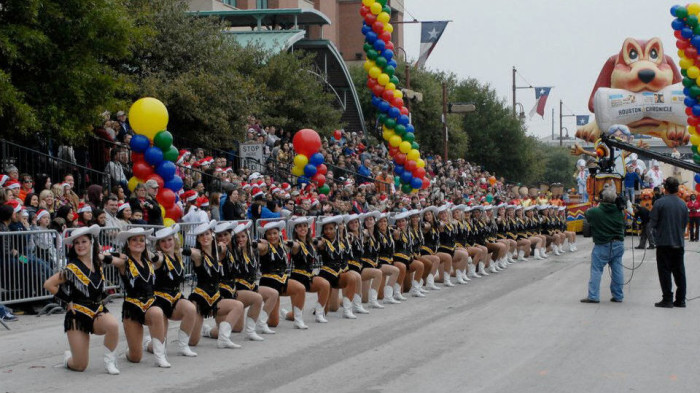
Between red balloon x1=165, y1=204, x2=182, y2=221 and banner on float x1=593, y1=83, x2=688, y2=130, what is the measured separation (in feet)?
83.2

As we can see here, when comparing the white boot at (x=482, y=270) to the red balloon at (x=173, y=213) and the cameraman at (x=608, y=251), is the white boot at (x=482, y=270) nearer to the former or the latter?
the cameraman at (x=608, y=251)

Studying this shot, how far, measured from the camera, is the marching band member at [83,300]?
9.44 meters

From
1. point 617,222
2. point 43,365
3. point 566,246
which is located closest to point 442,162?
point 566,246

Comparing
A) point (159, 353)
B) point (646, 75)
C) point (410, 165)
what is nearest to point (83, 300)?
point (159, 353)

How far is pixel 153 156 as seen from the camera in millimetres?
18375

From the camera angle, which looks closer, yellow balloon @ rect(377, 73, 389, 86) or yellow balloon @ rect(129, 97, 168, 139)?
yellow balloon @ rect(129, 97, 168, 139)

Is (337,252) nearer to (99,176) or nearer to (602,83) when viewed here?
(99,176)

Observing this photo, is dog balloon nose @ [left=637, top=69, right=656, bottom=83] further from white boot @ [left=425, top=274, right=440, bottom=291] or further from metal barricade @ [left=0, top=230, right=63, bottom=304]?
metal barricade @ [left=0, top=230, right=63, bottom=304]

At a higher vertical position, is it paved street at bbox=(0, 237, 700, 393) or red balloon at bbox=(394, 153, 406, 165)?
red balloon at bbox=(394, 153, 406, 165)

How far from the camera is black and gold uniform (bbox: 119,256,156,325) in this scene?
989 centimetres

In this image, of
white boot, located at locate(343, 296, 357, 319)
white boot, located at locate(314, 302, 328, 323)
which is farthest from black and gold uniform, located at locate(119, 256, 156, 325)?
white boot, located at locate(343, 296, 357, 319)

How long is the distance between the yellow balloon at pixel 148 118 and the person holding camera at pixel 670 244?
8964mm

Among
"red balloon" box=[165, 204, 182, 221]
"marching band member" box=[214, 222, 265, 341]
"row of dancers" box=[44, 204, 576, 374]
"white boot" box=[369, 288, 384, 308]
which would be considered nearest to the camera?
"row of dancers" box=[44, 204, 576, 374]

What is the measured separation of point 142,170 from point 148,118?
3.13 feet
